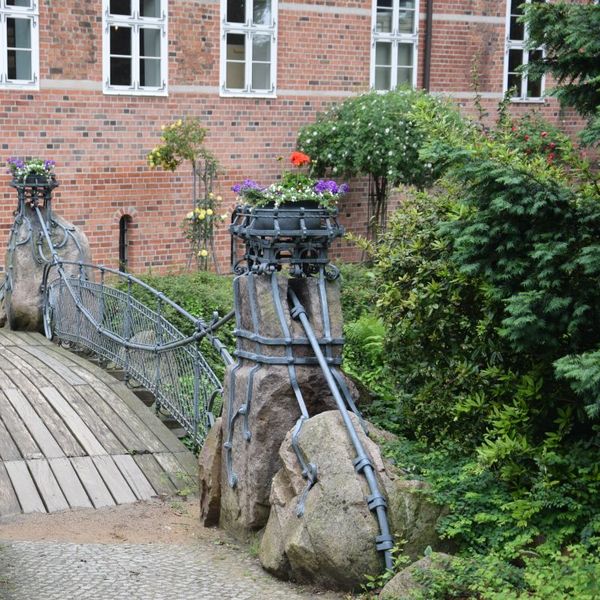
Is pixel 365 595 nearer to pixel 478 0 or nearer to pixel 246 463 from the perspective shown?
pixel 246 463

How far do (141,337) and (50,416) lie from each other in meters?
1.41

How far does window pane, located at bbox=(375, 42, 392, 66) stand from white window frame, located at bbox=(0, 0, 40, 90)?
638 centimetres

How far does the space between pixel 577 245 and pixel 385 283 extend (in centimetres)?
180

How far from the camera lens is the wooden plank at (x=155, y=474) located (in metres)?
8.20

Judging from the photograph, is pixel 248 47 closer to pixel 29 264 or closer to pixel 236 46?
pixel 236 46

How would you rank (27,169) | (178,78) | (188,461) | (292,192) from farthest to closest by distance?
(178,78) < (27,169) < (188,461) < (292,192)

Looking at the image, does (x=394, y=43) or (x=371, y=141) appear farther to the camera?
(x=394, y=43)

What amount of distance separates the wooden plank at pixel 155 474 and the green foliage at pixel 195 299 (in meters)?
3.72

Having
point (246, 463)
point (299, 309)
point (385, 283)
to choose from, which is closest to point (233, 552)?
point (246, 463)

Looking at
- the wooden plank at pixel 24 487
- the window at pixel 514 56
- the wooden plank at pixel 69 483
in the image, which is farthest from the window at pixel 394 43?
the wooden plank at pixel 24 487

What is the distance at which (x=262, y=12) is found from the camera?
18125mm

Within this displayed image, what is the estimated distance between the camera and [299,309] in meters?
6.57

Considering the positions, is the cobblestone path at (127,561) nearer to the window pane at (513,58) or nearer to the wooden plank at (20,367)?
the wooden plank at (20,367)

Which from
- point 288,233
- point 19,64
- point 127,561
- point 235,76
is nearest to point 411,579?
point 127,561
